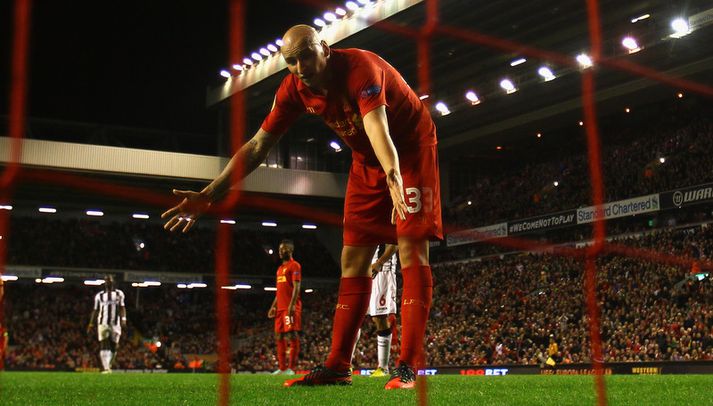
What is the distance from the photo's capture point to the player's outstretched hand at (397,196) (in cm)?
319

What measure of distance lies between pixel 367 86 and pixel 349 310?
4.64ft

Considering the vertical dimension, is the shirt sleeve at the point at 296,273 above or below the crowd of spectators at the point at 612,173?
below

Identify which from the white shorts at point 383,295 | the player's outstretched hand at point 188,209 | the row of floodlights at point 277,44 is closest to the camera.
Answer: the player's outstretched hand at point 188,209

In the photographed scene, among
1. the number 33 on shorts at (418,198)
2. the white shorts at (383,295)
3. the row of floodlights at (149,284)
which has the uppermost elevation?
the row of floodlights at (149,284)

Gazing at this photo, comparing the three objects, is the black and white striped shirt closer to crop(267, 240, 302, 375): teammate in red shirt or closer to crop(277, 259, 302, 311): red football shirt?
crop(267, 240, 302, 375): teammate in red shirt

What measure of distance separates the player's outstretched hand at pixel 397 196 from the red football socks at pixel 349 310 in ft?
4.75

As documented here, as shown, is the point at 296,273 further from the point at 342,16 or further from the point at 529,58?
the point at 529,58

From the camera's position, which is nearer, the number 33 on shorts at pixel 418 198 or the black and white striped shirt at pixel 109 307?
the number 33 on shorts at pixel 418 198

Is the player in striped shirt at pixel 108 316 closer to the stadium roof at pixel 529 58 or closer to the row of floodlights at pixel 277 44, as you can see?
the row of floodlights at pixel 277 44

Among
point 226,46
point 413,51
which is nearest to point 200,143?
point 226,46

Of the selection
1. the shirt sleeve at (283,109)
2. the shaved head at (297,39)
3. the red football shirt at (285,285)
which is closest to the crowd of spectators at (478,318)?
the red football shirt at (285,285)

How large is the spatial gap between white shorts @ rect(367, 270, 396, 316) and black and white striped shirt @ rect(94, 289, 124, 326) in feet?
24.9

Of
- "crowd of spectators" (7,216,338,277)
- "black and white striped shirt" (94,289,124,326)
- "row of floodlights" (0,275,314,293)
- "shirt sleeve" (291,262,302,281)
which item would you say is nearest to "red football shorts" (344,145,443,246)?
"shirt sleeve" (291,262,302,281)

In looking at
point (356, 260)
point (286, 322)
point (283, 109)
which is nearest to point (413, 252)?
point (356, 260)
